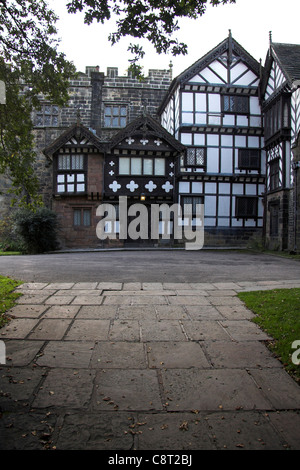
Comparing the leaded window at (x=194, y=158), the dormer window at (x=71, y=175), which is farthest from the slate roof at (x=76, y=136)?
the leaded window at (x=194, y=158)

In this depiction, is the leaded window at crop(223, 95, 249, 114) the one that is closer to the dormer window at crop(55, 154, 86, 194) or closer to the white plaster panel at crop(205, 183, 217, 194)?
the white plaster panel at crop(205, 183, 217, 194)

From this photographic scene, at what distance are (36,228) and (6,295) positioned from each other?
11.8 m

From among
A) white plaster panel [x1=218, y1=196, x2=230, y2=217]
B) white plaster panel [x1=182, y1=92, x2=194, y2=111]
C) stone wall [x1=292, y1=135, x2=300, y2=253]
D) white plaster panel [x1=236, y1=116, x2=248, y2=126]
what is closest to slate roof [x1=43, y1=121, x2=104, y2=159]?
white plaster panel [x1=182, y1=92, x2=194, y2=111]

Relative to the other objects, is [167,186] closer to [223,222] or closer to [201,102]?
[223,222]

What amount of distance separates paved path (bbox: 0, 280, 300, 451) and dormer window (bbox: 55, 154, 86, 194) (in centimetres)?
1500

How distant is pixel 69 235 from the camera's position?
19.2m

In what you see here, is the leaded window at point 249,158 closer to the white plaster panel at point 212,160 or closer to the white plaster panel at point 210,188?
the white plaster panel at point 212,160

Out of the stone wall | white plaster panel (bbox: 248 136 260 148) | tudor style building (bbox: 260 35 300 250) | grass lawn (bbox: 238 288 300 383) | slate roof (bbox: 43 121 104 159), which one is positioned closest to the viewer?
grass lawn (bbox: 238 288 300 383)

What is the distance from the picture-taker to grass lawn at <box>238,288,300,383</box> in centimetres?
330

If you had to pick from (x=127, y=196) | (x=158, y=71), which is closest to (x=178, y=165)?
(x=127, y=196)

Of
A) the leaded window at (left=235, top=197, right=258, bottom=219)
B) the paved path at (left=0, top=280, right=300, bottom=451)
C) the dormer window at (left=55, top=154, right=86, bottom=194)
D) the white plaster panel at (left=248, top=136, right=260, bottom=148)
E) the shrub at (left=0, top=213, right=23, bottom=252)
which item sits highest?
the white plaster panel at (left=248, top=136, right=260, bottom=148)

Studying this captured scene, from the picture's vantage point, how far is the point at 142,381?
9.30ft

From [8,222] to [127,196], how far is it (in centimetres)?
890

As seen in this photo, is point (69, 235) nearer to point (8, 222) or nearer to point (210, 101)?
point (8, 222)
